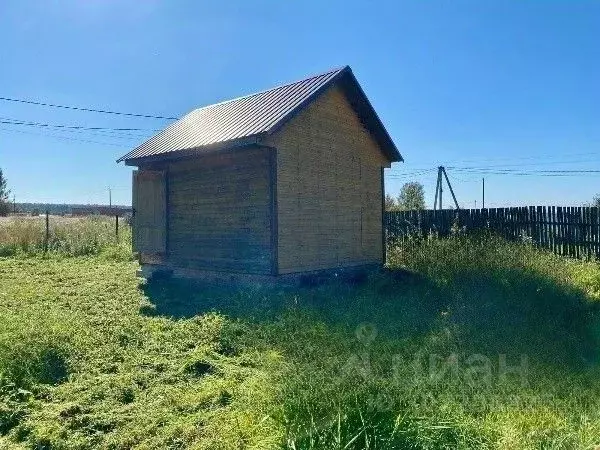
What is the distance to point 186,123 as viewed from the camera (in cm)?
1191

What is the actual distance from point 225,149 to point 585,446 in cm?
730

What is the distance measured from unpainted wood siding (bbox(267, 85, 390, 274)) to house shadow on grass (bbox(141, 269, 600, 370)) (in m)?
0.94

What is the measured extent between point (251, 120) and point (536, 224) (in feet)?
25.3

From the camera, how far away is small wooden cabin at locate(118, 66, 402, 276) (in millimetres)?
8531

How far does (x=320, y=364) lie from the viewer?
4297 mm

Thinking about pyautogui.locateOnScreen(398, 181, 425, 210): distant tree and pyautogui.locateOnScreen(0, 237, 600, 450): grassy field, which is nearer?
pyautogui.locateOnScreen(0, 237, 600, 450): grassy field

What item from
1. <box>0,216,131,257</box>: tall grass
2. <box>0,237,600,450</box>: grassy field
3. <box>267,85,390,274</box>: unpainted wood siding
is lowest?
<box>0,237,600,450</box>: grassy field

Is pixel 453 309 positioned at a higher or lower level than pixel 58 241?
lower

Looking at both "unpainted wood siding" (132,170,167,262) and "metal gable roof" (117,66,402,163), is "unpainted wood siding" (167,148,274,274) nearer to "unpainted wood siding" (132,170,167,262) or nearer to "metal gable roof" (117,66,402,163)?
"unpainted wood siding" (132,170,167,262)

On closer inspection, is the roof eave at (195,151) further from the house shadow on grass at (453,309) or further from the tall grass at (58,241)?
the tall grass at (58,241)

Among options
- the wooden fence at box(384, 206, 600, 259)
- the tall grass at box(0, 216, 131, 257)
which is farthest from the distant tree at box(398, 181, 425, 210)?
the tall grass at box(0, 216, 131, 257)

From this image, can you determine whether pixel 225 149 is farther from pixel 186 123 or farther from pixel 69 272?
pixel 69 272

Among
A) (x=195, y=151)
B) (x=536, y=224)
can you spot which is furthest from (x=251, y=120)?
(x=536, y=224)

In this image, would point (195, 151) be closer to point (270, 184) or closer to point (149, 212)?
point (270, 184)
